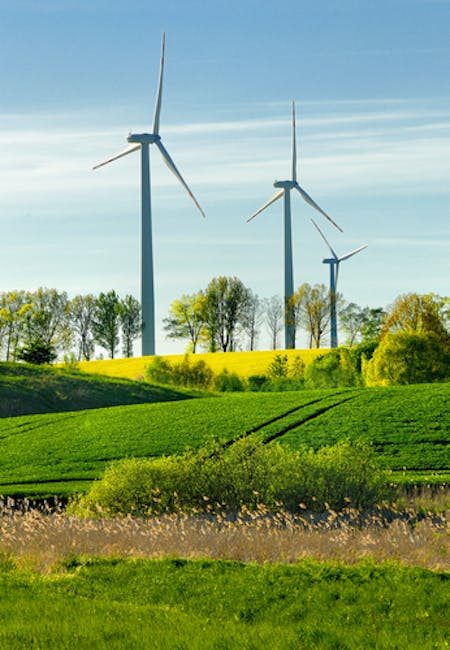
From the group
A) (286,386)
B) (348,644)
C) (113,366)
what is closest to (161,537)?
(348,644)

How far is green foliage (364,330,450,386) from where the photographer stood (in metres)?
64.2

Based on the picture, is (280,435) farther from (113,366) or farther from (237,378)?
(113,366)

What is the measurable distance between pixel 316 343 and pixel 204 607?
91.3 m

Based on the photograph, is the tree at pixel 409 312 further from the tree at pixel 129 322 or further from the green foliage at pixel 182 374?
the tree at pixel 129 322

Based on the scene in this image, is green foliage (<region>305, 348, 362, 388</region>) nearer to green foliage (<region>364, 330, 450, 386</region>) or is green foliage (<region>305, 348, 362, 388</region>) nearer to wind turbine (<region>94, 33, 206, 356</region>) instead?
green foliage (<region>364, 330, 450, 386</region>)

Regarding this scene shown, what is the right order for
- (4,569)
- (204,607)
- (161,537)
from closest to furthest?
(204,607) < (4,569) < (161,537)

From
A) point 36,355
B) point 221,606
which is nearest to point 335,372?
point 36,355

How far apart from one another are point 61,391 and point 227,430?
82.1ft

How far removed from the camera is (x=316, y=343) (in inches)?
4031

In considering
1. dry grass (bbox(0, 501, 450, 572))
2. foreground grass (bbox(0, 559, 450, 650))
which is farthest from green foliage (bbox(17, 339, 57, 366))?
foreground grass (bbox(0, 559, 450, 650))

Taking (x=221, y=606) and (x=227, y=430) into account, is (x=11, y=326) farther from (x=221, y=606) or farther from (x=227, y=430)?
(x=221, y=606)

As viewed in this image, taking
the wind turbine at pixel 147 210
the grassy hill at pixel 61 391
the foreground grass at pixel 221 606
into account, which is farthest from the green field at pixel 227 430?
the wind turbine at pixel 147 210

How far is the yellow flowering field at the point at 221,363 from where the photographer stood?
87250mm

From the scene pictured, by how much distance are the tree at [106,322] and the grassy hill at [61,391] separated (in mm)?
36655
